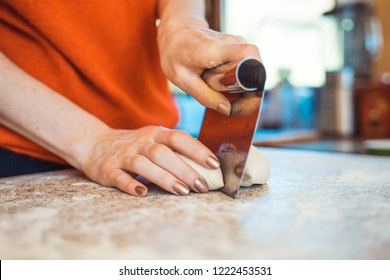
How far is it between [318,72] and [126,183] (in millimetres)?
2960

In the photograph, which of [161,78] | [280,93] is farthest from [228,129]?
[280,93]

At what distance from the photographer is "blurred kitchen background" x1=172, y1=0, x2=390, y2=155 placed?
183 cm

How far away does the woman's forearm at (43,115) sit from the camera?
0.70m

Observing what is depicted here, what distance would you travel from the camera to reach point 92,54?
84cm

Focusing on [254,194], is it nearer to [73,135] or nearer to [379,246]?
[379,246]

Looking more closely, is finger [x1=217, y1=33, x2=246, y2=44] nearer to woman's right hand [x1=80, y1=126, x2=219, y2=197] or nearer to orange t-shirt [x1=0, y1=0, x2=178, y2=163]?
woman's right hand [x1=80, y1=126, x2=219, y2=197]

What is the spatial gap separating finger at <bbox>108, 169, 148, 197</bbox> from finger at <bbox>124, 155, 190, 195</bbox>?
0.02 metres

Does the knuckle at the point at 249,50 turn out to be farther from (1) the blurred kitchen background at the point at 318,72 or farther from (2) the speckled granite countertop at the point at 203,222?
(1) the blurred kitchen background at the point at 318,72

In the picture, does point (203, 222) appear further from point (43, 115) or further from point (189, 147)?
point (43, 115)

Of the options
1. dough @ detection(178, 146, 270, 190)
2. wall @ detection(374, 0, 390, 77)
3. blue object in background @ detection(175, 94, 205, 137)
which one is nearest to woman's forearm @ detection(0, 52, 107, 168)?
dough @ detection(178, 146, 270, 190)

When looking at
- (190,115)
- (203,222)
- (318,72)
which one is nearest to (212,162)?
(203,222)
